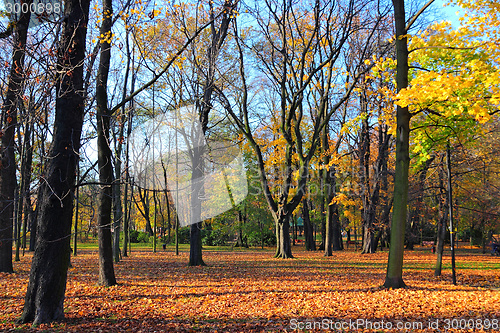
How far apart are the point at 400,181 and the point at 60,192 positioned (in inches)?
283

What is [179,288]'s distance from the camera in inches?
336

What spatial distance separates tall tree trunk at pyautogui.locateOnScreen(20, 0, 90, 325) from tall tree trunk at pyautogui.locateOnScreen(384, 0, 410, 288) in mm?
6834

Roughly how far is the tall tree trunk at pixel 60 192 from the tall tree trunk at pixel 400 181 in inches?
269

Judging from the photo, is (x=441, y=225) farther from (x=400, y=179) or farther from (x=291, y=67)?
(x=291, y=67)

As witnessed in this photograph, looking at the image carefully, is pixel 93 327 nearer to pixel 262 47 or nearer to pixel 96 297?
pixel 96 297

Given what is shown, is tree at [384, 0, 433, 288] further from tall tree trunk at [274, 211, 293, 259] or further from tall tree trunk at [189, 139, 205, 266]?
tall tree trunk at [274, 211, 293, 259]

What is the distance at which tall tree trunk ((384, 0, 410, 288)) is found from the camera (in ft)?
26.1

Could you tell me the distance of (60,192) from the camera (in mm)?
5594

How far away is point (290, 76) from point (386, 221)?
1086 cm

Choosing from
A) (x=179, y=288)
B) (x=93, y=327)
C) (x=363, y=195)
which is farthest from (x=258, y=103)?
(x=93, y=327)

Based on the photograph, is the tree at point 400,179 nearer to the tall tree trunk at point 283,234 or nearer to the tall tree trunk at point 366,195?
the tall tree trunk at point 283,234

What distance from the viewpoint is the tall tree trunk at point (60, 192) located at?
17.8ft

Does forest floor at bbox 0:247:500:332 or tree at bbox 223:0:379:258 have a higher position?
tree at bbox 223:0:379:258

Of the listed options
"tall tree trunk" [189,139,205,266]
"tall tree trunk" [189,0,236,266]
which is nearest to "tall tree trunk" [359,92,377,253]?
"tall tree trunk" [189,0,236,266]
